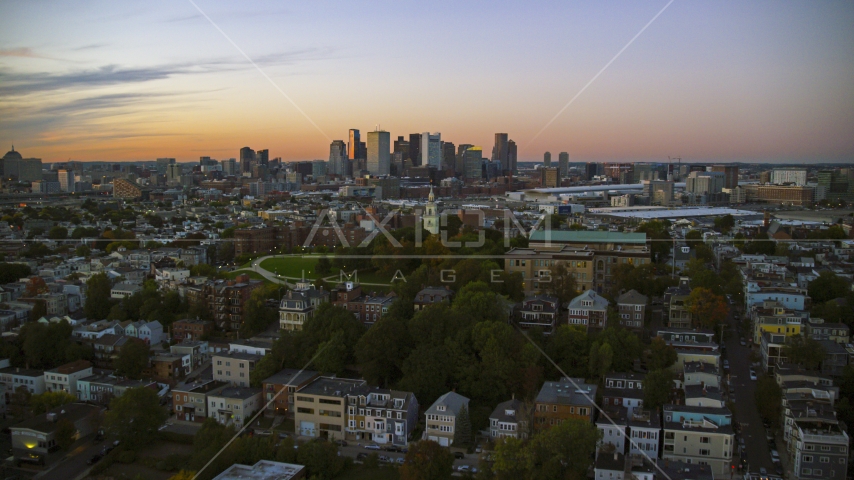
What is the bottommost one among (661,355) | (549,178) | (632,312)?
(661,355)

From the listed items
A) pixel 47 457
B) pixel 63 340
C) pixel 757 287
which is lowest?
pixel 47 457

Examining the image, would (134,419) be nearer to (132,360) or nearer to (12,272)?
(132,360)

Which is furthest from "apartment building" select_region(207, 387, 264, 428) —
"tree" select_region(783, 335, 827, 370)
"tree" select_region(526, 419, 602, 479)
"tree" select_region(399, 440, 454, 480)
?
"tree" select_region(783, 335, 827, 370)

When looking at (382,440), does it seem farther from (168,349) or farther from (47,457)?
(168,349)

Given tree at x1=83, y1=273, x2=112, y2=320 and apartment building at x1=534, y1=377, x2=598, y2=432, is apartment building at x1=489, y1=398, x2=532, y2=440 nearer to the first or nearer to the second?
apartment building at x1=534, y1=377, x2=598, y2=432

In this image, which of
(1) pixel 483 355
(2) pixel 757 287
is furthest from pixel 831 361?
(1) pixel 483 355

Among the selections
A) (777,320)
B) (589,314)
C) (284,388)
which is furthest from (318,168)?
(777,320)
